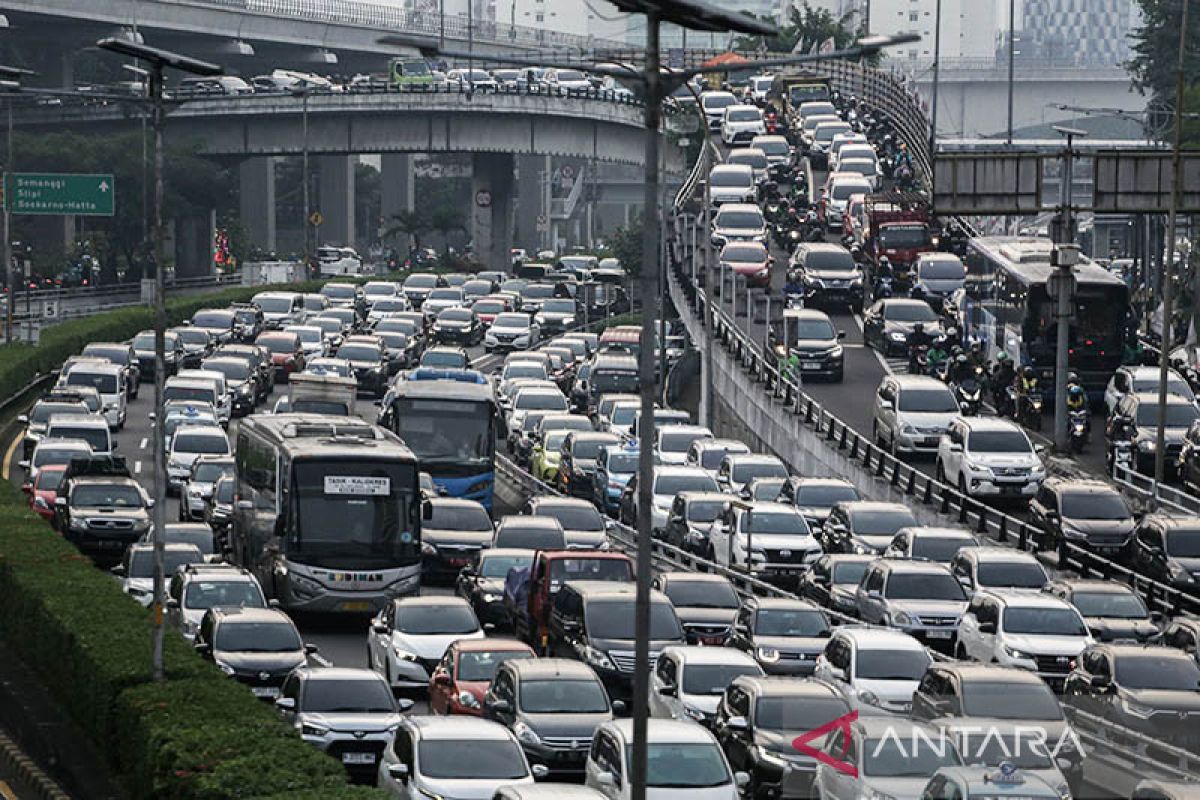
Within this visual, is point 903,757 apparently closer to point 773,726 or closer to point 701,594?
point 773,726

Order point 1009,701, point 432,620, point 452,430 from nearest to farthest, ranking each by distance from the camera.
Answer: point 1009,701 → point 432,620 → point 452,430

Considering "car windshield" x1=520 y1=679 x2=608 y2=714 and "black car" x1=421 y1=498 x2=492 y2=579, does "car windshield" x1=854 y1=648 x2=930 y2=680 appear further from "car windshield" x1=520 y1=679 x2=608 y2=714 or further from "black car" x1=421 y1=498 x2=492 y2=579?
"black car" x1=421 y1=498 x2=492 y2=579

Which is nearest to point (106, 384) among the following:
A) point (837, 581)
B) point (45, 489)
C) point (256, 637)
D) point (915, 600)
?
point (45, 489)

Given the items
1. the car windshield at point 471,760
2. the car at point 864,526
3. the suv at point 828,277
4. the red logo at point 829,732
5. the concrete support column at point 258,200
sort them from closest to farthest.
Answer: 1. the red logo at point 829,732
2. the car windshield at point 471,760
3. the car at point 864,526
4. the suv at point 828,277
5. the concrete support column at point 258,200

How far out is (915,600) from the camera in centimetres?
3500

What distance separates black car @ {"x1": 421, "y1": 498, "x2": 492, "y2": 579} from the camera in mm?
42406

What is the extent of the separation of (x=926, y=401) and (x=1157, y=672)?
79.0 feet

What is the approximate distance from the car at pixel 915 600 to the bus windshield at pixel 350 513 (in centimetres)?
711

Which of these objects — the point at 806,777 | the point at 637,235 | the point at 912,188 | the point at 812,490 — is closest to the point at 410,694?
the point at 806,777

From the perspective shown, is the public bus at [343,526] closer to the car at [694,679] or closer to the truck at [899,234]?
the car at [694,679]

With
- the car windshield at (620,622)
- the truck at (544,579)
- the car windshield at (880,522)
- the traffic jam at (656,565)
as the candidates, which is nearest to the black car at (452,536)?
the traffic jam at (656,565)

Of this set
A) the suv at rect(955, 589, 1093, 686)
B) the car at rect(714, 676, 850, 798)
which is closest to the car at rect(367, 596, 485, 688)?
the suv at rect(955, 589, 1093, 686)

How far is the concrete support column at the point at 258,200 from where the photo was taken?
5802 inches

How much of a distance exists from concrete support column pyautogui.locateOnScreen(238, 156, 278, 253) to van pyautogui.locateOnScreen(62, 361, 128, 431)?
81148mm
